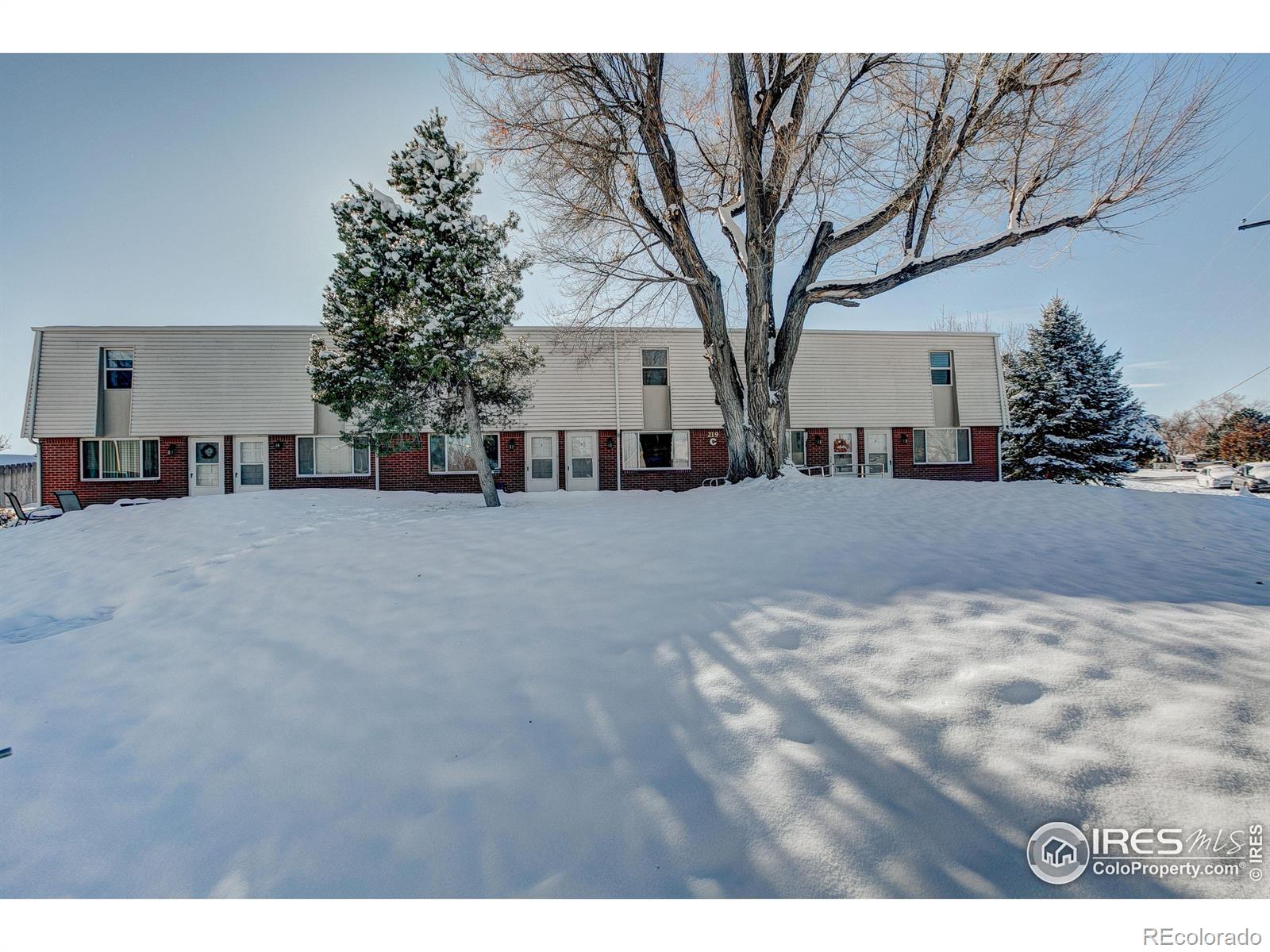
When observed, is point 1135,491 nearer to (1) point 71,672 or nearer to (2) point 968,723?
(2) point 968,723

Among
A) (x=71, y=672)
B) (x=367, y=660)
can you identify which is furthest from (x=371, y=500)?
(x=367, y=660)

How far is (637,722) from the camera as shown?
2400 millimetres

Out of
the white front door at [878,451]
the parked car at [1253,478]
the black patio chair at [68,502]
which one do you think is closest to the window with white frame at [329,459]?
the black patio chair at [68,502]

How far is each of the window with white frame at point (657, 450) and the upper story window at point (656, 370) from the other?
161 centimetres

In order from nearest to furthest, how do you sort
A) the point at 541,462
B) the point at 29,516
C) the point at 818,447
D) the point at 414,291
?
the point at 414,291, the point at 29,516, the point at 541,462, the point at 818,447

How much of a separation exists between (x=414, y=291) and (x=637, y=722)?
29.0 ft

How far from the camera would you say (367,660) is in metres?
3.13

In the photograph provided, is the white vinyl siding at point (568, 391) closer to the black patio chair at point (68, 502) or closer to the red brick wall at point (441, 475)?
the red brick wall at point (441, 475)

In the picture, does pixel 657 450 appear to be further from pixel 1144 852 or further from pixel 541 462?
pixel 1144 852

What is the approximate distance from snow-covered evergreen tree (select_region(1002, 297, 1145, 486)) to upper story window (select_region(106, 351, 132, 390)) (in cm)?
2920

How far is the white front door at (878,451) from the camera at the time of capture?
17.3 meters

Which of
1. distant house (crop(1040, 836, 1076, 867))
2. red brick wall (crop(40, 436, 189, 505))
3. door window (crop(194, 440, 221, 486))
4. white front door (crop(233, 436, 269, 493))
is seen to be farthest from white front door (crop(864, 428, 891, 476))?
red brick wall (crop(40, 436, 189, 505))

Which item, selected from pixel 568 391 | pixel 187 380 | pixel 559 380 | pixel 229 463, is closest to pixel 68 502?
→ pixel 229 463

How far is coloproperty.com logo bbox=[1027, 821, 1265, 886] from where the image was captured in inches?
66.9
